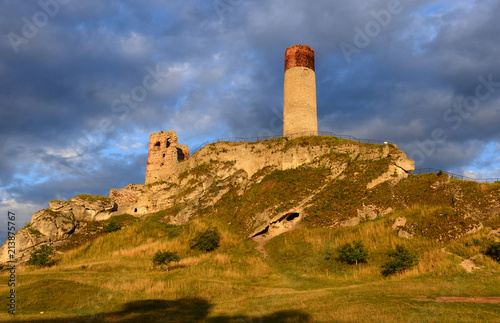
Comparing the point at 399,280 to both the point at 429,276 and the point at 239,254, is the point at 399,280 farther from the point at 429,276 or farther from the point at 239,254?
the point at 239,254

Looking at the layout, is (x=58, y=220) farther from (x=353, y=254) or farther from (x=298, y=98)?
(x=353, y=254)

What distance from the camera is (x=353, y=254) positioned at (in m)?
22.8

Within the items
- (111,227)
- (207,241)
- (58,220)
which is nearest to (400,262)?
(207,241)

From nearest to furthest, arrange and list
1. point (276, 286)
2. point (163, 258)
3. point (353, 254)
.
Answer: point (276, 286) → point (353, 254) → point (163, 258)

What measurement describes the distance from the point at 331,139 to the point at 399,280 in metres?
24.3

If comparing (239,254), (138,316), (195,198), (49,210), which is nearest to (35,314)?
(138,316)

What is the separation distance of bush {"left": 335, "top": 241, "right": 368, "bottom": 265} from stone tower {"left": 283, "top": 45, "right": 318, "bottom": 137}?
2236 cm

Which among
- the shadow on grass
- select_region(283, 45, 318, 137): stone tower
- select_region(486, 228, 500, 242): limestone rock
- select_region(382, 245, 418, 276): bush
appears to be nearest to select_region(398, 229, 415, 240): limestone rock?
select_region(382, 245, 418, 276): bush

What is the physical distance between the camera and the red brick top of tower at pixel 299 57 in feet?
153

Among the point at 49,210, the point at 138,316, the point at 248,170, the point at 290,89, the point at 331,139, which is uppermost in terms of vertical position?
the point at 290,89

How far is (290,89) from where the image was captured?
45.5 m

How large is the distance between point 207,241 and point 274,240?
250 inches

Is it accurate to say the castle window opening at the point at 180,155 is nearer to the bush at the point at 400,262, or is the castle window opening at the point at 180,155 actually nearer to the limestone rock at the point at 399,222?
the limestone rock at the point at 399,222

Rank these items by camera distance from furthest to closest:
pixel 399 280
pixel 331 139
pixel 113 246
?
pixel 331 139
pixel 113 246
pixel 399 280
